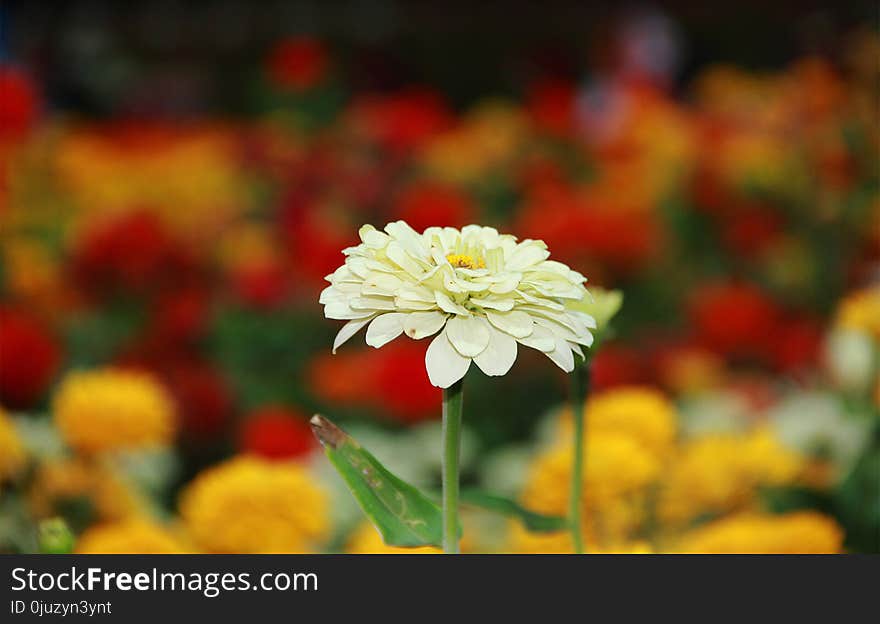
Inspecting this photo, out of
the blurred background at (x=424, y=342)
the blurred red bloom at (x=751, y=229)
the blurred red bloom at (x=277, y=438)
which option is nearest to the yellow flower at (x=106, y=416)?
the blurred background at (x=424, y=342)

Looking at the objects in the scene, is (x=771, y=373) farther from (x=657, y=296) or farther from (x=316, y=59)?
(x=316, y=59)

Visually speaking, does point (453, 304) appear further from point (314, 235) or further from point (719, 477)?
point (314, 235)

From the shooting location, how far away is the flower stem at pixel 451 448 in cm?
37

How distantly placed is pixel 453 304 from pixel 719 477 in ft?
1.38

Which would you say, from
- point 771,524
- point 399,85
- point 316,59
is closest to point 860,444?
point 771,524

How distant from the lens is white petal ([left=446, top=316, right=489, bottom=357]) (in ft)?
1.14

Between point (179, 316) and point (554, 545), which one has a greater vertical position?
point (179, 316)

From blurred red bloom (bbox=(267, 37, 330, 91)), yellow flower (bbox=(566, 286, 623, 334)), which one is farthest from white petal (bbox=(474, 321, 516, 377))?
blurred red bloom (bbox=(267, 37, 330, 91))

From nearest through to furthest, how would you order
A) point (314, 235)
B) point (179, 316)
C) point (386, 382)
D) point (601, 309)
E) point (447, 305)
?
point (447, 305) → point (601, 309) → point (386, 382) → point (179, 316) → point (314, 235)

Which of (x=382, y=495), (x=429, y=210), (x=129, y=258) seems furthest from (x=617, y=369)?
(x=382, y=495)

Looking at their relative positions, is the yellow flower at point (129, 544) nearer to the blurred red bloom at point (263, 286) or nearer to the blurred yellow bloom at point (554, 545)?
the blurred yellow bloom at point (554, 545)

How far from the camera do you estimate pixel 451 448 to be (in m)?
0.38

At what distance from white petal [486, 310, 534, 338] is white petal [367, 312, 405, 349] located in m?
0.03

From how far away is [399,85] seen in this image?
7.51 feet
